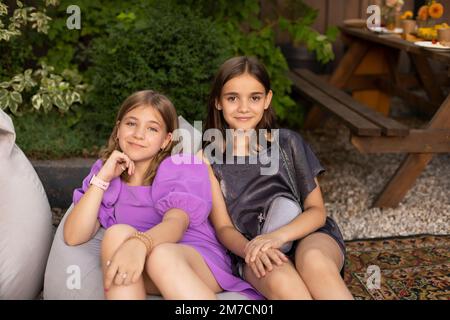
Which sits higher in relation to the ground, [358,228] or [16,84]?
[16,84]

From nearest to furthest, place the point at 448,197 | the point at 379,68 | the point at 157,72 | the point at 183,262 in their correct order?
the point at 183,262 → the point at 157,72 → the point at 448,197 → the point at 379,68

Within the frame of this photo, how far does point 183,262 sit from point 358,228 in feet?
6.17

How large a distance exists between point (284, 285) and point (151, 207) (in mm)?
631

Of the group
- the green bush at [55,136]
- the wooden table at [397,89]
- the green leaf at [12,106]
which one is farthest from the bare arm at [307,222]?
the green leaf at [12,106]

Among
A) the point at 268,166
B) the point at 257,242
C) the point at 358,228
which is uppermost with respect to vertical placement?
the point at 268,166

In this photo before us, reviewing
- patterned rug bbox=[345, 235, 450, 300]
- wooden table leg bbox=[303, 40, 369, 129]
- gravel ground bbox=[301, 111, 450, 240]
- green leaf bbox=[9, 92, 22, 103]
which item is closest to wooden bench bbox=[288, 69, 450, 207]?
gravel ground bbox=[301, 111, 450, 240]

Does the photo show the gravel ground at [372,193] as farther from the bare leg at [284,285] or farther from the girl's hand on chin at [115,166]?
the girl's hand on chin at [115,166]

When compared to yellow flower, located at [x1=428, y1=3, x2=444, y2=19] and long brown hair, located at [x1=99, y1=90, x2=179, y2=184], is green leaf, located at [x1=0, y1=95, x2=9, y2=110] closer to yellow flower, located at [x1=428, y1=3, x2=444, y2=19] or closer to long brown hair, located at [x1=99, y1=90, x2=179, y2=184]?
long brown hair, located at [x1=99, y1=90, x2=179, y2=184]

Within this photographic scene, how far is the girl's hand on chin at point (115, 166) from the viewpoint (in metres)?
2.21

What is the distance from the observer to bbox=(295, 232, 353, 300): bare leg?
1.96 metres

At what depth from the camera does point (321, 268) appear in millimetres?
2006

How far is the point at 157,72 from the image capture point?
12.6 feet
